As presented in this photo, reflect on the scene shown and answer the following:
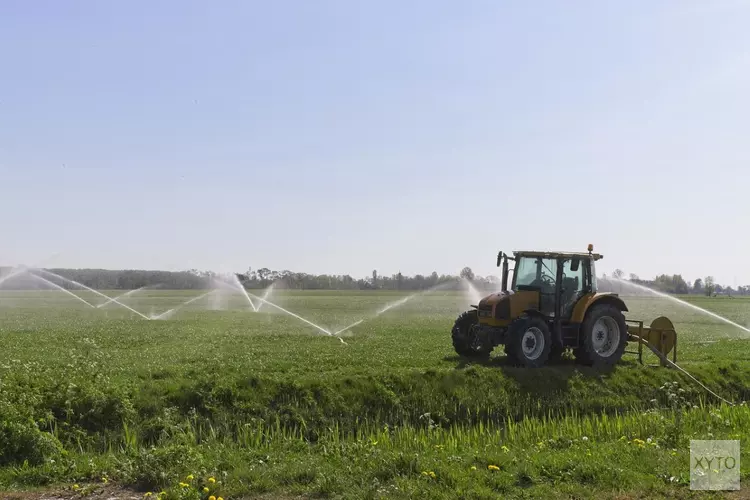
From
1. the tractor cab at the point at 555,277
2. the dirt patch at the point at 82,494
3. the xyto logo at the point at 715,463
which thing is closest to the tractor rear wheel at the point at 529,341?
the tractor cab at the point at 555,277

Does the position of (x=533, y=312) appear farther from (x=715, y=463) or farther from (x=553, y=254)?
(x=715, y=463)

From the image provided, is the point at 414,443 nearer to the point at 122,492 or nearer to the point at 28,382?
the point at 122,492

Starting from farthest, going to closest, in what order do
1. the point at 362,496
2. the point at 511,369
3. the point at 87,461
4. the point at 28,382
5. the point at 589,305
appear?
1. the point at 589,305
2. the point at 511,369
3. the point at 28,382
4. the point at 87,461
5. the point at 362,496

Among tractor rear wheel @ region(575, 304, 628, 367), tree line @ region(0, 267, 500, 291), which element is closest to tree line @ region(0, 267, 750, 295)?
tree line @ region(0, 267, 500, 291)

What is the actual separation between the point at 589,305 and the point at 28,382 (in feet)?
43.6

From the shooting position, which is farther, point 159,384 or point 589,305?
point 589,305

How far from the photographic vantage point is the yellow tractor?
17.2 metres

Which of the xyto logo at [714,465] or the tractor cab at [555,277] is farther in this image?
the tractor cab at [555,277]

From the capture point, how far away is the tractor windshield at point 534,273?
59.0ft

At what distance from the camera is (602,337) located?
61.5ft

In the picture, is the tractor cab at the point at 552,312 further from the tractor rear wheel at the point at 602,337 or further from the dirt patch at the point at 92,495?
the dirt patch at the point at 92,495

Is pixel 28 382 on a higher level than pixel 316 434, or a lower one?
higher

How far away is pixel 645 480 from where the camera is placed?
8.87 m

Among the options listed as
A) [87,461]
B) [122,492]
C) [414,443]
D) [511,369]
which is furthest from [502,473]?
[511,369]
